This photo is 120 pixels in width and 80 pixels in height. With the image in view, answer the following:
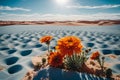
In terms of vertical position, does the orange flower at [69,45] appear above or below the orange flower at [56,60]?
above

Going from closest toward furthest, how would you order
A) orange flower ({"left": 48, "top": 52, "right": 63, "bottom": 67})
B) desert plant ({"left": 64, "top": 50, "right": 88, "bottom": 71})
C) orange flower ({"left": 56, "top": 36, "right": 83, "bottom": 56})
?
orange flower ({"left": 56, "top": 36, "right": 83, "bottom": 56}) → orange flower ({"left": 48, "top": 52, "right": 63, "bottom": 67}) → desert plant ({"left": 64, "top": 50, "right": 88, "bottom": 71})

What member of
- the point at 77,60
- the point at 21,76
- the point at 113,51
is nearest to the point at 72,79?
the point at 77,60

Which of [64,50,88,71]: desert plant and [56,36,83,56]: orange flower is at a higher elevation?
[56,36,83,56]: orange flower

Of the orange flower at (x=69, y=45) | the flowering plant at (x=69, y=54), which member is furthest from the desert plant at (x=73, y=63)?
the orange flower at (x=69, y=45)

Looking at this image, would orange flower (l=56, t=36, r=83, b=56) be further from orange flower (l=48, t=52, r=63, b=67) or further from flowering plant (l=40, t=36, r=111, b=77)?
orange flower (l=48, t=52, r=63, b=67)

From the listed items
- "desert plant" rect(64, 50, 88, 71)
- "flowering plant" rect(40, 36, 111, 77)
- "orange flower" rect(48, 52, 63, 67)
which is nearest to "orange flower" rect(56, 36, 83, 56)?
"flowering plant" rect(40, 36, 111, 77)

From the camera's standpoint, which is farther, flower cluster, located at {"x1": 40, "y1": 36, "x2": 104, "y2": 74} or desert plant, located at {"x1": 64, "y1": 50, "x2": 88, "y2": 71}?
desert plant, located at {"x1": 64, "y1": 50, "x2": 88, "y2": 71}

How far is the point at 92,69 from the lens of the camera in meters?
3.77

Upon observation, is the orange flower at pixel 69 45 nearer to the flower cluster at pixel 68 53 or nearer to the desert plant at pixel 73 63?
the flower cluster at pixel 68 53

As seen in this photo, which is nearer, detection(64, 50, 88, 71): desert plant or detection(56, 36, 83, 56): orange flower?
detection(56, 36, 83, 56): orange flower

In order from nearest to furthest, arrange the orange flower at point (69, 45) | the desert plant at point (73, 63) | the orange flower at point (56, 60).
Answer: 1. the orange flower at point (69, 45)
2. the orange flower at point (56, 60)
3. the desert plant at point (73, 63)

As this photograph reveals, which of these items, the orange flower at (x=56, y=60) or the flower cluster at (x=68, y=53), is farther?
the orange flower at (x=56, y=60)

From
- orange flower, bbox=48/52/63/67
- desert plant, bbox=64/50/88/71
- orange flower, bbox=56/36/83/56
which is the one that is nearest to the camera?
orange flower, bbox=56/36/83/56

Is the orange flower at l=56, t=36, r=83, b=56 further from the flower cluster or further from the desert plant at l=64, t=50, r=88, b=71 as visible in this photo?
the desert plant at l=64, t=50, r=88, b=71
